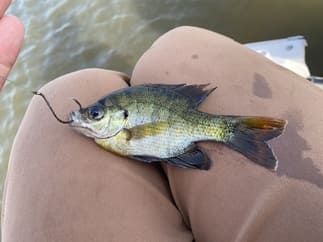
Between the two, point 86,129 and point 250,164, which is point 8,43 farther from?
point 250,164

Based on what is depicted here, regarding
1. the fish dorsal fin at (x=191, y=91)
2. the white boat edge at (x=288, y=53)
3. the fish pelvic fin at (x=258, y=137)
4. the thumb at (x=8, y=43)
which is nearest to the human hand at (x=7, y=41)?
the thumb at (x=8, y=43)

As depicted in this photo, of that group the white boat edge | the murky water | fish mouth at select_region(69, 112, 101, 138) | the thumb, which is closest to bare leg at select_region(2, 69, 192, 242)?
fish mouth at select_region(69, 112, 101, 138)

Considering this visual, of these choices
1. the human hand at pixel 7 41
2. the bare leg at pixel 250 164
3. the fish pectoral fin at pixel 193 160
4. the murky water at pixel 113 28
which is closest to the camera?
the bare leg at pixel 250 164

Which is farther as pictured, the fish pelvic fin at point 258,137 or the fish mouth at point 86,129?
the fish mouth at point 86,129

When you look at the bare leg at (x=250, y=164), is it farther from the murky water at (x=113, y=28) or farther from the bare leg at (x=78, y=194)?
the murky water at (x=113, y=28)

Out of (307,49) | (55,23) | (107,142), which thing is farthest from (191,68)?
(55,23)

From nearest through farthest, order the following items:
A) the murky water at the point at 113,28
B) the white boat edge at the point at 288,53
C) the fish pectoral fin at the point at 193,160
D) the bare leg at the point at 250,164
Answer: the bare leg at the point at 250,164 → the fish pectoral fin at the point at 193,160 → the white boat edge at the point at 288,53 → the murky water at the point at 113,28

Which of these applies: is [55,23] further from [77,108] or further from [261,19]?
[77,108]

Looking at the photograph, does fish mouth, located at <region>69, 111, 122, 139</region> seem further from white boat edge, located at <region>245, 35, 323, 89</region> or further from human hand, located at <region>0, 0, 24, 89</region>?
white boat edge, located at <region>245, 35, 323, 89</region>
